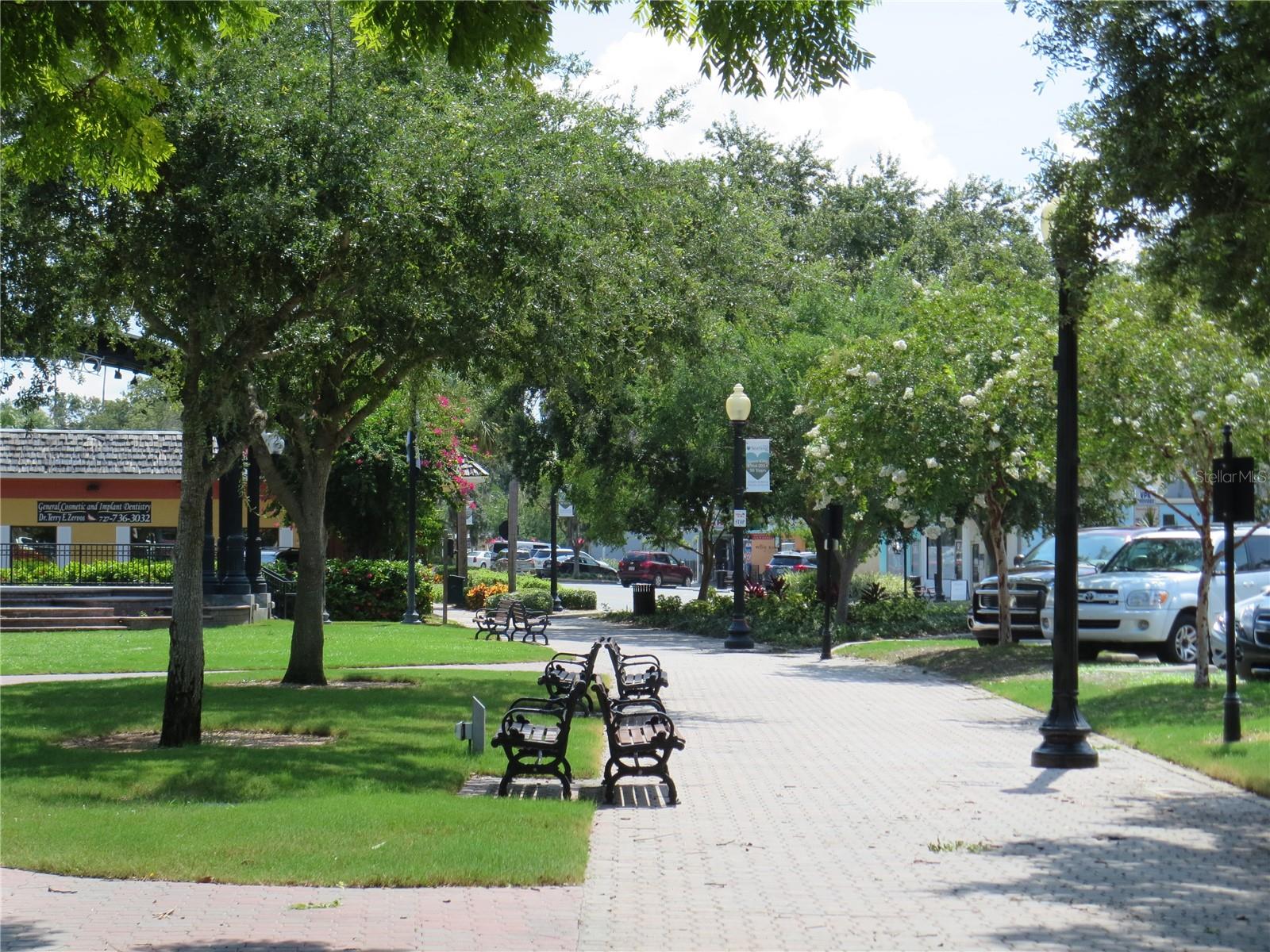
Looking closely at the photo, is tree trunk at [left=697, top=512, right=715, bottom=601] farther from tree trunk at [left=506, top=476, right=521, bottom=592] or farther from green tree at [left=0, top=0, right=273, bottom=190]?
green tree at [left=0, top=0, right=273, bottom=190]

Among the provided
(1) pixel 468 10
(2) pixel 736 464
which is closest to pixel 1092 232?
(1) pixel 468 10

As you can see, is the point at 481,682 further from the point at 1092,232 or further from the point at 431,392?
the point at 1092,232

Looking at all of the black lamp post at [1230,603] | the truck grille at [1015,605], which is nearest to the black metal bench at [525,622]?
the truck grille at [1015,605]

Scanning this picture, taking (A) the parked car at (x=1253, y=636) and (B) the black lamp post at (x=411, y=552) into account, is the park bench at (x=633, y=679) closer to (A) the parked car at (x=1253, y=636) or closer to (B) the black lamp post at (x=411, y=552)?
(A) the parked car at (x=1253, y=636)

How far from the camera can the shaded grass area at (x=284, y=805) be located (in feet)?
25.8

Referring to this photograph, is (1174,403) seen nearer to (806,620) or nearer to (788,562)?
(806,620)

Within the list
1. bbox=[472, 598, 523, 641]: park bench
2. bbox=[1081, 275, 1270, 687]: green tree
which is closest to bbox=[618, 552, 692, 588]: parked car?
bbox=[472, 598, 523, 641]: park bench

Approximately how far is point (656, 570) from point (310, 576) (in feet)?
157

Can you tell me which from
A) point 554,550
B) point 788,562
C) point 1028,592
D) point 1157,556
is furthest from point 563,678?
point 788,562

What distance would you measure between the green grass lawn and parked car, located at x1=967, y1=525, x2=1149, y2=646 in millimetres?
515

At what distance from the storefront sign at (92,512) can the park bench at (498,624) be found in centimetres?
1563

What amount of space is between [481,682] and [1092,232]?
10.8 metres

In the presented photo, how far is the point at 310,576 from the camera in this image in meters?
18.3

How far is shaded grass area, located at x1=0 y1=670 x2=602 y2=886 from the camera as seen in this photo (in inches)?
310
